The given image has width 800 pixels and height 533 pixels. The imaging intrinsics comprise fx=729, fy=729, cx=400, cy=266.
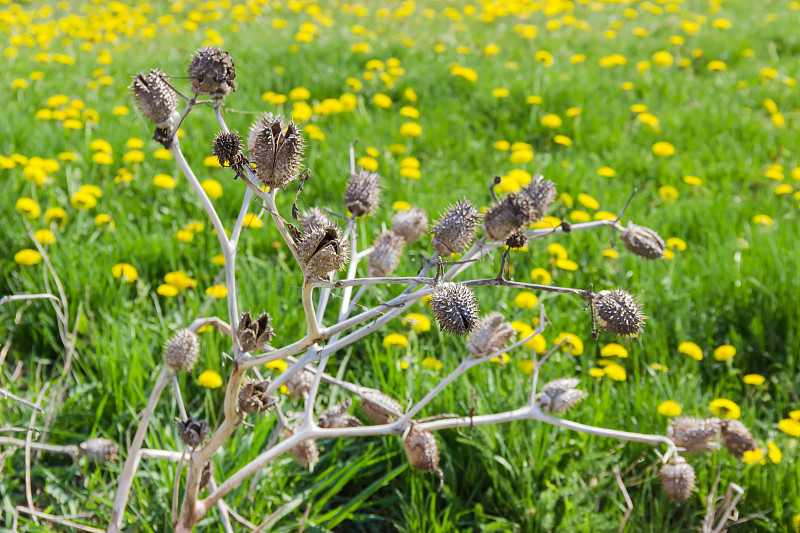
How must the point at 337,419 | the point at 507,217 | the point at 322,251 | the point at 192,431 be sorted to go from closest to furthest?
the point at 322,251
the point at 507,217
the point at 192,431
the point at 337,419

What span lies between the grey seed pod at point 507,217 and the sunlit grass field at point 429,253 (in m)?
0.69

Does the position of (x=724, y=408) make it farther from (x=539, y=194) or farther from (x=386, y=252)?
(x=386, y=252)

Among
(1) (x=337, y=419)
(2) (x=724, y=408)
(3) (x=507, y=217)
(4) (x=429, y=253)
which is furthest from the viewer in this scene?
(4) (x=429, y=253)

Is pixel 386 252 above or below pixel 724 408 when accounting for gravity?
above

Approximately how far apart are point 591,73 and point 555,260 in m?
2.75

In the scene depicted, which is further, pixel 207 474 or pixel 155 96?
pixel 207 474

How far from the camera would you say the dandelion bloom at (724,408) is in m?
2.14

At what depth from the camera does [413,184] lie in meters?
3.64

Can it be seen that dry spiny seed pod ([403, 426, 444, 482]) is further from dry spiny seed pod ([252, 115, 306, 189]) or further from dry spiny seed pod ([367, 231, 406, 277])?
dry spiny seed pod ([252, 115, 306, 189])

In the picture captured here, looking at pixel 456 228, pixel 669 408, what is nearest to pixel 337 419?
pixel 456 228

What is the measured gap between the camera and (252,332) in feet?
4.27

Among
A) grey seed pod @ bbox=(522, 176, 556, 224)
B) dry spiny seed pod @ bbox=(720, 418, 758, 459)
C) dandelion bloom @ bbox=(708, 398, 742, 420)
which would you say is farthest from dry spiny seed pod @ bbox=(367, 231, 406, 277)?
dandelion bloom @ bbox=(708, 398, 742, 420)

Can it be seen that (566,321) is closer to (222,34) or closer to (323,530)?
(323,530)

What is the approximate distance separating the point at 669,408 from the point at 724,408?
0.75 feet
